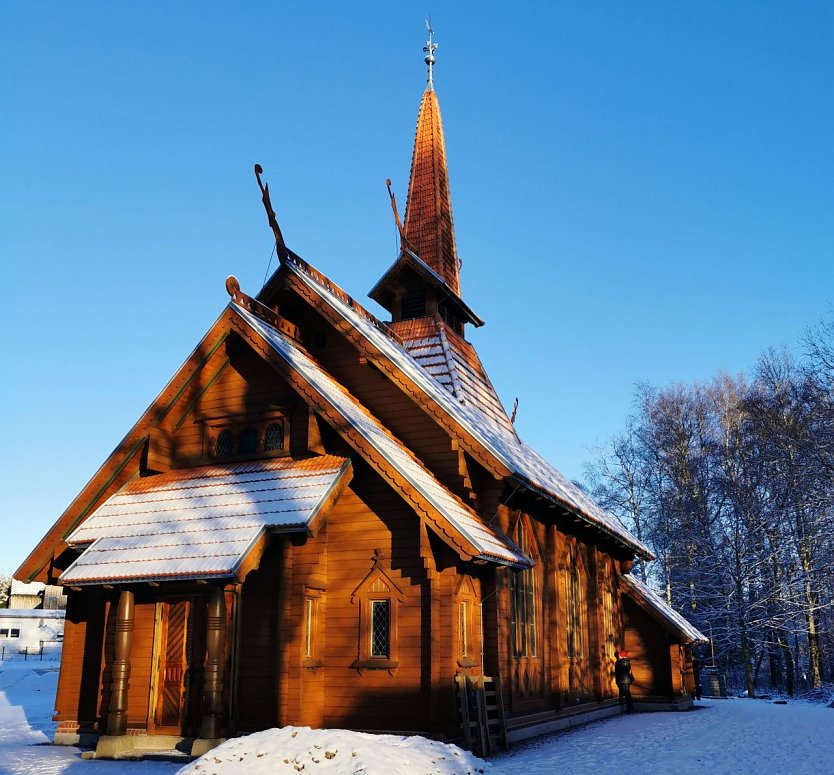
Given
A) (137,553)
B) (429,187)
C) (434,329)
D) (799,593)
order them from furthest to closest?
(799,593) < (429,187) < (434,329) < (137,553)

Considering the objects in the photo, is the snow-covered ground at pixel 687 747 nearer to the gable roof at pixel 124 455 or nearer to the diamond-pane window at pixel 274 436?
the diamond-pane window at pixel 274 436

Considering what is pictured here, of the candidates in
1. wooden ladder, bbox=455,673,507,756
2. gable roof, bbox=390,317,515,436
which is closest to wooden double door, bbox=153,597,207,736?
wooden ladder, bbox=455,673,507,756

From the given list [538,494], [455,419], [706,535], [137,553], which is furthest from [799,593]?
[137,553]

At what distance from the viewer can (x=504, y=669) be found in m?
13.3

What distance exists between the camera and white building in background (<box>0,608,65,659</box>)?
5831cm

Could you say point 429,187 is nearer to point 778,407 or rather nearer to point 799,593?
point 778,407

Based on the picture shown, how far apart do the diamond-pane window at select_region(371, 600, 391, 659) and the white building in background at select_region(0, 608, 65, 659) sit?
53061 millimetres

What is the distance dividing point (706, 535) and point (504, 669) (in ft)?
69.1

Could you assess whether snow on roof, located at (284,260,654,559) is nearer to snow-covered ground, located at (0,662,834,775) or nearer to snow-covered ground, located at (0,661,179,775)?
snow-covered ground, located at (0,662,834,775)

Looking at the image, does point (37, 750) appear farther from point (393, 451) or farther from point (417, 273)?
point (417, 273)

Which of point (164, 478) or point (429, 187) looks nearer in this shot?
point (164, 478)

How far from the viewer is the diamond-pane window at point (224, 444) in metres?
14.7

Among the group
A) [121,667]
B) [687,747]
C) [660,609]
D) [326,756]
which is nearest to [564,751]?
[687,747]

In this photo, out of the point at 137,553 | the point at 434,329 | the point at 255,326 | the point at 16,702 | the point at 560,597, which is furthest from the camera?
the point at 16,702
